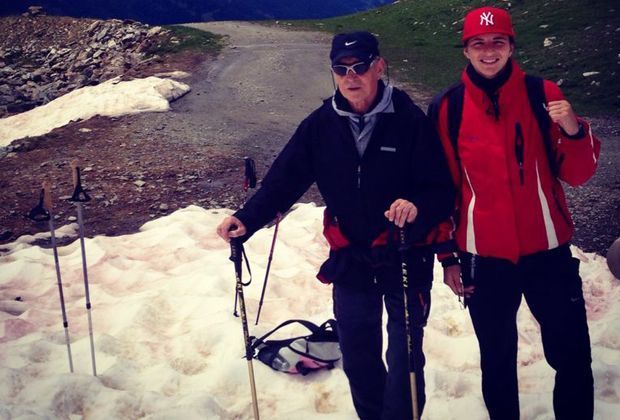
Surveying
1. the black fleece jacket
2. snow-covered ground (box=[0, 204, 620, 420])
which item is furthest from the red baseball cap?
snow-covered ground (box=[0, 204, 620, 420])

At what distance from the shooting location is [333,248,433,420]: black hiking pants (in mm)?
4191

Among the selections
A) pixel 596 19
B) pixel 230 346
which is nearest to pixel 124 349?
pixel 230 346

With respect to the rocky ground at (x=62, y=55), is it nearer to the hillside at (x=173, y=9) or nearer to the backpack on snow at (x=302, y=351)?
the backpack on snow at (x=302, y=351)

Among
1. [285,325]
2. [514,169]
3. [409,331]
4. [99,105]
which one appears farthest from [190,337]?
[99,105]

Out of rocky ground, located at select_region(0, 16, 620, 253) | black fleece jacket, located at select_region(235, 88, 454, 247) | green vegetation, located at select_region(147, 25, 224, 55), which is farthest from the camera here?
green vegetation, located at select_region(147, 25, 224, 55)

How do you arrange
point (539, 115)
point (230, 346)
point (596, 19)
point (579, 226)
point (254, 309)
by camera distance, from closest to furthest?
point (539, 115) → point (230, 346) → point (254, 309) → point (579, 226) → point (596, 19)

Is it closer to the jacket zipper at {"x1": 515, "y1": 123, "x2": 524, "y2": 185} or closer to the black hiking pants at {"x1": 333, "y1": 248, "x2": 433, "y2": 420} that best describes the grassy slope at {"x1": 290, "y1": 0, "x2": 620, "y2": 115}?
the jacket zipper at {"x1": 515, "y1": 123, "x2": 524, "y2": 185}

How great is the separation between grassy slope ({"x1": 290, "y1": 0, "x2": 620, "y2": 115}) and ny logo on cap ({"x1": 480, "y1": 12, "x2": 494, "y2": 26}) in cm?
1277

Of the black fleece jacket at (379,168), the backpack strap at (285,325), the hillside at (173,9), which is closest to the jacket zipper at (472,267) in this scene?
the black fleece jacket at (379,168)

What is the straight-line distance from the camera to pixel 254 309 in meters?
7.37

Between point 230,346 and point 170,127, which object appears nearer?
point 230,346

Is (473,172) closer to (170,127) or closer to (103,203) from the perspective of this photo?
(103,203)

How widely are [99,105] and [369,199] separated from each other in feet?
48.8

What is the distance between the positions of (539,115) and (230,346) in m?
4.00
